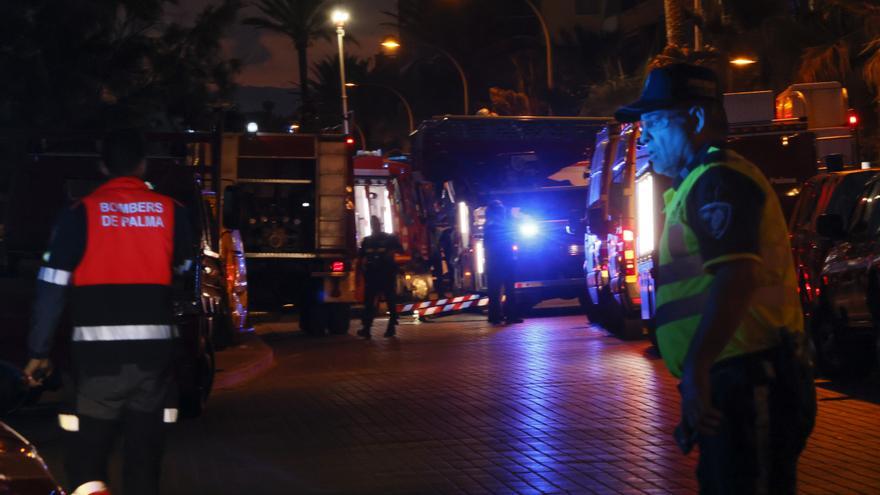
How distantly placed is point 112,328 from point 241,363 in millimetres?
11063

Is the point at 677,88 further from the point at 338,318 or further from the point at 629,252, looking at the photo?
the point at 338,318

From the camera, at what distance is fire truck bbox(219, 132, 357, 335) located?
75.0 feet

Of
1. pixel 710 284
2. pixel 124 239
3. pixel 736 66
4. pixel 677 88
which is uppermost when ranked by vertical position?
pixel 736 66

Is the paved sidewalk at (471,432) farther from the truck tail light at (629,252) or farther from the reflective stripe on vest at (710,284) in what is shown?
the reflective stripe on vest at (710,284)

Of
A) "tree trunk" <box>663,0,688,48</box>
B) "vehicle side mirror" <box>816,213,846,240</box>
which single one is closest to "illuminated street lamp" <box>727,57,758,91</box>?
"tree trunk" <box>663,0,688,48</box>

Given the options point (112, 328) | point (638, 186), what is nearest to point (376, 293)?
point (638, 186)

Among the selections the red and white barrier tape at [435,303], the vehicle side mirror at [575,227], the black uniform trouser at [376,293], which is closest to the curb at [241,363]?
the black uniform trouser at [376,293]

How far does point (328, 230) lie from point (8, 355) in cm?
1142

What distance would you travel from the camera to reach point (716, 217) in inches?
161

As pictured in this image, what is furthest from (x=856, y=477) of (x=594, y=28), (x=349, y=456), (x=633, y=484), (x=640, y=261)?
(x=594, y=28)

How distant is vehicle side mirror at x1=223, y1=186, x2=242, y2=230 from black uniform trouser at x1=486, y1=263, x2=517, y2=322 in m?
7.79

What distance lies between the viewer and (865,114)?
92.9ft

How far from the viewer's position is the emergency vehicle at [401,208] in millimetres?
30766

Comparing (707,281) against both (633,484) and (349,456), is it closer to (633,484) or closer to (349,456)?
(633,484)
